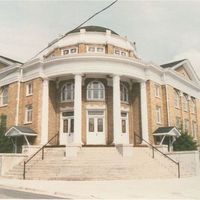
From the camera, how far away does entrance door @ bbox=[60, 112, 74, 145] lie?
27.9 m

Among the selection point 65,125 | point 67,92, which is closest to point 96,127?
point 65,125

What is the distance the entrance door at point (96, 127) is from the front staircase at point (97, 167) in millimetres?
3728

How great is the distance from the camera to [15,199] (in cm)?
1098

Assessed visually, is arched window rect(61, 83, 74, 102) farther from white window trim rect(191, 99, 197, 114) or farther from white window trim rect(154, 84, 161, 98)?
white window trim rect(191, 99, 197, 114)

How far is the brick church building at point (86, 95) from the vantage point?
26505mm

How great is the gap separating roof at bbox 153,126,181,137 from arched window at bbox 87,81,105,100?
556 centimetres

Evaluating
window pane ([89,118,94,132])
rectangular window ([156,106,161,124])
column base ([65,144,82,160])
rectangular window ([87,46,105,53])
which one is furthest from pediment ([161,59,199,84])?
column base ([65,144,82,160])

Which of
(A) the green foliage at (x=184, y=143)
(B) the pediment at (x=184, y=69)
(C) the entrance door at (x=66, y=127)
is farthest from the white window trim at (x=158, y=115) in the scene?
(C) the entrance door at (x=66, y=127)

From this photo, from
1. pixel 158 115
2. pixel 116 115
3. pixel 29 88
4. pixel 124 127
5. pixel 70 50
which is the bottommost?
pixel 124 127

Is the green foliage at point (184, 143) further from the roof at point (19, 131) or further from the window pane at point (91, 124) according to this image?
the roof at point (19, 131)

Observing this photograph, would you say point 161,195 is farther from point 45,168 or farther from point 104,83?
point 104,83

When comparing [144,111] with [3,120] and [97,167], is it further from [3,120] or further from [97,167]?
[3,120]

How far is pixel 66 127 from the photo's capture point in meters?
28.2

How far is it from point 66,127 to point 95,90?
13.3ft
